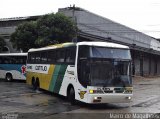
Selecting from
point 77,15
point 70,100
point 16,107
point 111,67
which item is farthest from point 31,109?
point 77,15

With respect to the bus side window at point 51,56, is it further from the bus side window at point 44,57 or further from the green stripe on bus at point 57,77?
the green stripe on bus at point 57,77

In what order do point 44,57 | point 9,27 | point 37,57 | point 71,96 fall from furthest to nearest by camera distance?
1. point 9,27
2. point 37,57
3. point 44,57
4. point 71,96

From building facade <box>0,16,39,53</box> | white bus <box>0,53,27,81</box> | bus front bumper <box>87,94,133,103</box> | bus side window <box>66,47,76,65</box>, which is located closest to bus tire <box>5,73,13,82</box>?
white bus <box>0,53,27,81</box>

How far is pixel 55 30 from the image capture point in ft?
104

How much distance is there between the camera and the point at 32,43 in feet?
112

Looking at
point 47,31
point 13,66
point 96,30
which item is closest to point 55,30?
point 47,31

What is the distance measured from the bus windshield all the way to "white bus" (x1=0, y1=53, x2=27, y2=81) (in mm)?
16295

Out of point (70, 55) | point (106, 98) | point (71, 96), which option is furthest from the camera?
point (70, 55)

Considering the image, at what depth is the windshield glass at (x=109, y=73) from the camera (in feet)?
51.5

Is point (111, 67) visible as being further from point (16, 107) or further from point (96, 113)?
point (16, 107)

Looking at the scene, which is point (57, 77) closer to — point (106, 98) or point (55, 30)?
point (106, 98)

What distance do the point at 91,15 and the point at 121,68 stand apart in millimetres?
25362

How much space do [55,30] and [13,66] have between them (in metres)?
5.23

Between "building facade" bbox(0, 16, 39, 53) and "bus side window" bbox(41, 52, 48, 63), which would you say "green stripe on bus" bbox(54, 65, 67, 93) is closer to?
"bus side window" bbox(41, 52, 48, 63)
